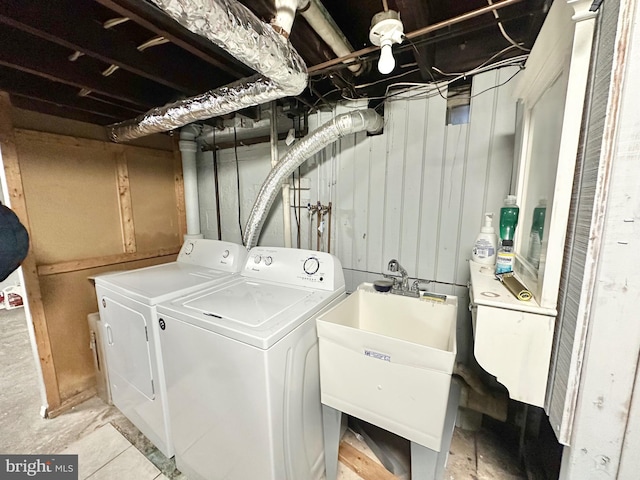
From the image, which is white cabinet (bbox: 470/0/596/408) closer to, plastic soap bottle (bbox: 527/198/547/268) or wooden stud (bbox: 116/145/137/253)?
plastic soap bottle (bbox: 527/198/547/268)

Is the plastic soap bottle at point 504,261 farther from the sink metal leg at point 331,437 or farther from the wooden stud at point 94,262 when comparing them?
the wooden stud at point 94,262

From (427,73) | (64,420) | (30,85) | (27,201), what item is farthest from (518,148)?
(64,420)

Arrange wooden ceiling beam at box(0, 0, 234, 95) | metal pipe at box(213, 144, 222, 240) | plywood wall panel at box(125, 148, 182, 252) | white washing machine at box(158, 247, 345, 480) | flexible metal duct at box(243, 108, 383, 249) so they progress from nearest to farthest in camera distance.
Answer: wooden ceiling beam at box(0, 0, 234, 95) < white washing machine at box(158, 247, 345, 480) < flexible metal duct at box(243, 108, 383, 249) < plywood wall panel at box(125, 148, 182, 252) < metal pipe at box(213, 144, 222, 240)

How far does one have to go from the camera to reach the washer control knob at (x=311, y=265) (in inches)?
63.5

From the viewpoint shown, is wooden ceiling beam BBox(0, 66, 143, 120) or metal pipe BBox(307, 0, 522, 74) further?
wooden ceiling beam BBox(0, 66, 143, 120)

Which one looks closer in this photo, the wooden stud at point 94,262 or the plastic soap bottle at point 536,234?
the plastic soap bottle at point 536,234

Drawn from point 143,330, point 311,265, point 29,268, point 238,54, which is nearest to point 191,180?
point 29,268

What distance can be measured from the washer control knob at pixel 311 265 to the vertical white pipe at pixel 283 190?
1.81ft

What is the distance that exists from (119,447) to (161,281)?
3.47 feet

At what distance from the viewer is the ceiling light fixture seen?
3.22 feet

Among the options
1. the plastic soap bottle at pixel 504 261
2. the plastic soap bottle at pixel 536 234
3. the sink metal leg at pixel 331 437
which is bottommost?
the sink metal leg at pixel 331 437

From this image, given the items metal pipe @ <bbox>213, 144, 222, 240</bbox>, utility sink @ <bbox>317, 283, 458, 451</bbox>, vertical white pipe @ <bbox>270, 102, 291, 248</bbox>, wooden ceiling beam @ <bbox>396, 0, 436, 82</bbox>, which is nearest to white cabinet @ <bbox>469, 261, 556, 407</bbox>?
utility sink @ <bbox>317, 283, 458, 451</bbox>

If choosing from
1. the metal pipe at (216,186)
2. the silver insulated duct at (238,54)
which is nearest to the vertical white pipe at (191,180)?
the metal pipe at (216,186)

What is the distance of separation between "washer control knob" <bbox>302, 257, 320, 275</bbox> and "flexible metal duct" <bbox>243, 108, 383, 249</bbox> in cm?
63
